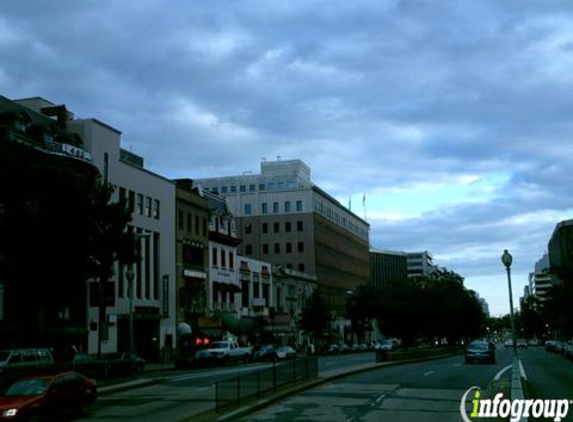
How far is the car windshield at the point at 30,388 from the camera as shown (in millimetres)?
20016

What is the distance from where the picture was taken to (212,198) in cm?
7719

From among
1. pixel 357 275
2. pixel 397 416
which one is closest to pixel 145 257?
pixel 397 416

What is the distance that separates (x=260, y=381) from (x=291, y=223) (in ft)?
304

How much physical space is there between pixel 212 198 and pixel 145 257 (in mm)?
18168

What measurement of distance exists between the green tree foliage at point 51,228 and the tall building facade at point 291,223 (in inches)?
2938

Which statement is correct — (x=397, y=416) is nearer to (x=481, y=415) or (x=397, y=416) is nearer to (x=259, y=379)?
(x=481, y=415)

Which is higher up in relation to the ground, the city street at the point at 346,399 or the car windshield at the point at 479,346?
the car windshield at the point at 479,346

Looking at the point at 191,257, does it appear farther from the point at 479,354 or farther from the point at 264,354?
the point at 479,354

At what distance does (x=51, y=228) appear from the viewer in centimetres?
3609

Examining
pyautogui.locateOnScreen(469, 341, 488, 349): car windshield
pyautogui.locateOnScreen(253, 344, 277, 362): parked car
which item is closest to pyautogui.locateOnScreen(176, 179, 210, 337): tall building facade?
pyautogui.locateOnScreen(253, 344, 277, 362): parked car

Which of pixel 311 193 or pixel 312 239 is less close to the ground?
pixel 311 193

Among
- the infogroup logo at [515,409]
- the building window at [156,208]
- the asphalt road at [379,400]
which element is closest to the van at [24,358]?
the asphalt road at [379,400]

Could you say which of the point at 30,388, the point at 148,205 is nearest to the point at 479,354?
the point at 148,205

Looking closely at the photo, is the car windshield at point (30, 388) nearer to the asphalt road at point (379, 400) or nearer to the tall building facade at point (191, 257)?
the asphalt road at point (379, 400)
